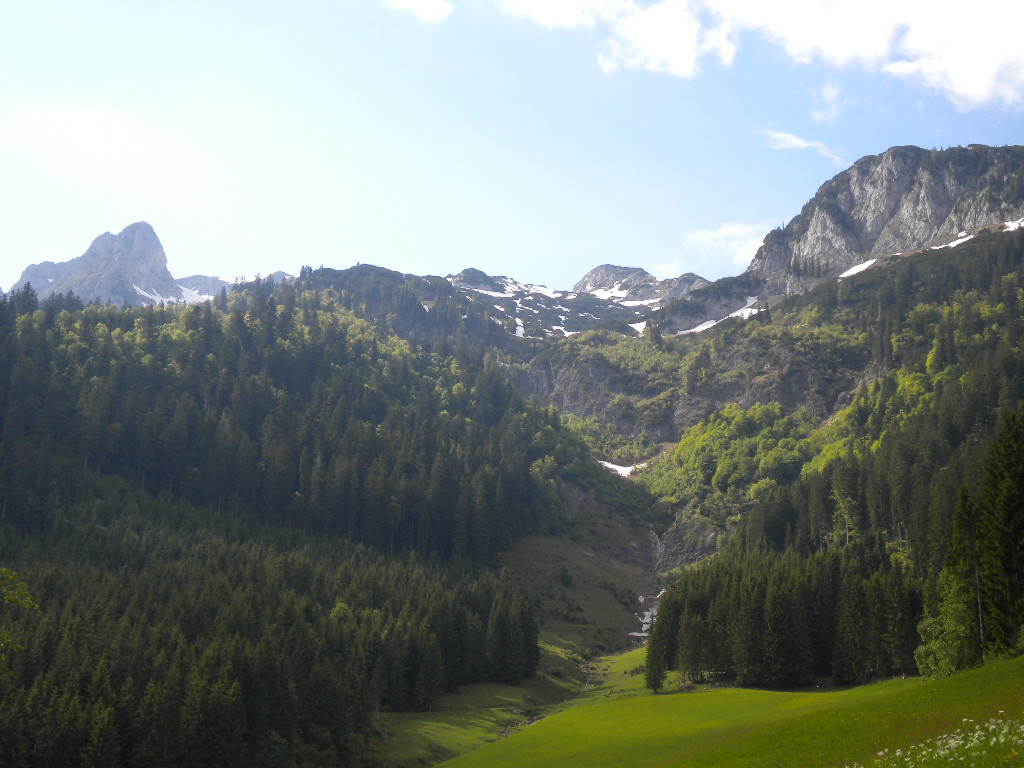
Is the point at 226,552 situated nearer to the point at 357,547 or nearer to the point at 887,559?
the point at 357,547

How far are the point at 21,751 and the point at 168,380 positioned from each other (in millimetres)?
132469

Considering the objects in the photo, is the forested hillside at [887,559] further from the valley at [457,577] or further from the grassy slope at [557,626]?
the grassy slope at [557,626]

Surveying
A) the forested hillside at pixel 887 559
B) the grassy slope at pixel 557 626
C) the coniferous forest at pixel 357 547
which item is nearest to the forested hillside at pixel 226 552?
the coniferous forest at pixel 357 547

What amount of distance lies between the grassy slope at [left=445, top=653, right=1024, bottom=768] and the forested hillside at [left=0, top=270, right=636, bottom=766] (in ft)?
61.7

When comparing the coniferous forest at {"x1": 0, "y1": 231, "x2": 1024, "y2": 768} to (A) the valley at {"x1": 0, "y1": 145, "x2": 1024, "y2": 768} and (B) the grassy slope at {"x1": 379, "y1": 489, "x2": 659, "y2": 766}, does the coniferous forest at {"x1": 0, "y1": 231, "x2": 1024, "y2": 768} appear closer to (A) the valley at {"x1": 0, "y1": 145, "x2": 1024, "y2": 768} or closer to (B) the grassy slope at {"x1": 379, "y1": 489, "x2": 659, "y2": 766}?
(A) the valley at {"x1": 0, "y1": 145, "x2": 1024, "y2": 768}

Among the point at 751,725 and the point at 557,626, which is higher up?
the point at 751,725

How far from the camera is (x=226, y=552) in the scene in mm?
109812

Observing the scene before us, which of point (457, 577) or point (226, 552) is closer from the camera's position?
point (226, 552)

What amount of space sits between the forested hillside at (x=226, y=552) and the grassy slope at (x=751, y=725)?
61.7 ft

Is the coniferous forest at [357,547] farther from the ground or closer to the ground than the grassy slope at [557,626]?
farther from the ground

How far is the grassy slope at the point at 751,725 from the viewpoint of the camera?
40.4m

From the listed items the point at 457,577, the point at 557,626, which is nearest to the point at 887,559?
the point at 557,626

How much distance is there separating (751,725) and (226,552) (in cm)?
7897

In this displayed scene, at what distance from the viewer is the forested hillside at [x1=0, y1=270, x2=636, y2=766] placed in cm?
6406
